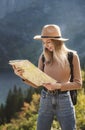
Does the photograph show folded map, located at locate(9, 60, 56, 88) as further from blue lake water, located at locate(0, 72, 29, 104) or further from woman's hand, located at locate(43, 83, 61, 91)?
blue lake water, located at locate(0, 72, 29, 104)

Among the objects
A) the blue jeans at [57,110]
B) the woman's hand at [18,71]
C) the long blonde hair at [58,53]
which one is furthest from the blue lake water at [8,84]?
the woman's hand at [18,71]

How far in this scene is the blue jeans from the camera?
5.27m

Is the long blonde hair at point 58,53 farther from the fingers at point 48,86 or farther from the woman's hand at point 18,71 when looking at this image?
the woman's hand at point 18,71

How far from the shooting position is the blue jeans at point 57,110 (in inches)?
207

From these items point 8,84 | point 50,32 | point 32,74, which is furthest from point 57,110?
point 8,84

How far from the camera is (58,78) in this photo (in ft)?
17.3

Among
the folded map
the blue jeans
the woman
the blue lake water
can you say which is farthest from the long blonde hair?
the blue lake water

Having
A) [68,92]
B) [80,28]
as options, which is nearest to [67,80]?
[68,92]

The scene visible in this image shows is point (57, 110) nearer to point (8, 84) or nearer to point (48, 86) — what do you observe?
point (48, 86)

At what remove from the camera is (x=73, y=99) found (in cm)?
543

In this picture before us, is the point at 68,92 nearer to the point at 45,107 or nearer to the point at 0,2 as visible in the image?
the point at 45,107

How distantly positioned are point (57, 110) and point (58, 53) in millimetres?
661

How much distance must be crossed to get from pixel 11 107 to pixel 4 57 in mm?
103698

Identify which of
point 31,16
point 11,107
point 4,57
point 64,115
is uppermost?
point 31,16
